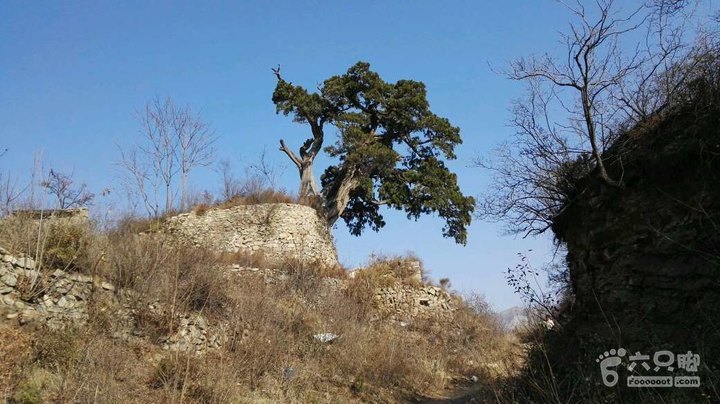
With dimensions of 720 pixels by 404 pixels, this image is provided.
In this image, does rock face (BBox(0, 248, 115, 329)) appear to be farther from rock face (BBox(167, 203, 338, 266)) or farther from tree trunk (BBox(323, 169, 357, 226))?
tree trunk (BBox(323, 169, 357, 226))

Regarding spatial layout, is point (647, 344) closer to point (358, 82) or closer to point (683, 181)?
point (683, 181)

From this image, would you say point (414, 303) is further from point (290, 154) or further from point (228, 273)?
point (290, 154)

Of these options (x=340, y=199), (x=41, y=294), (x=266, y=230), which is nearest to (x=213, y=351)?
(x=41, y=294)

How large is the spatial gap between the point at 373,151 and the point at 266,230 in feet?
21.3

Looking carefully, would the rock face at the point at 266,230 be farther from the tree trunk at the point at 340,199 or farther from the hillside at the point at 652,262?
the hillside at the point at 652,262

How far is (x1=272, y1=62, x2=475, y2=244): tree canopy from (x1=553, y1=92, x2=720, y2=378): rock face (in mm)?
18567

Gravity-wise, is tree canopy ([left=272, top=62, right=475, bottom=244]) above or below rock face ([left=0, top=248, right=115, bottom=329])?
above

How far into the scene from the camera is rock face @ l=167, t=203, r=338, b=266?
71.0ft

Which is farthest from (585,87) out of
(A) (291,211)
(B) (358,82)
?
(B) (358,82)

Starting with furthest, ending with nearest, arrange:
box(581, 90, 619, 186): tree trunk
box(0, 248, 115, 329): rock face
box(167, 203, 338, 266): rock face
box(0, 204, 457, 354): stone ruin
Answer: box(167, 203, 338, 266): rock face, box(0, 204, 457, 354): stone ruin, box(0, 248, 115, 329): rock face, box(581, 90, 619, 186): tree trunk

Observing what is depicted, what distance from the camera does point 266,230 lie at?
22.3 m

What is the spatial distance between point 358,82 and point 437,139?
5.11m

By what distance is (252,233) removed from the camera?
2223cm

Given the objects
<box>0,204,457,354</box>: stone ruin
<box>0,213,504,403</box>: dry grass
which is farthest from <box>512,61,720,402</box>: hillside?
<box>0,204,457,354</box>: stone ruin
